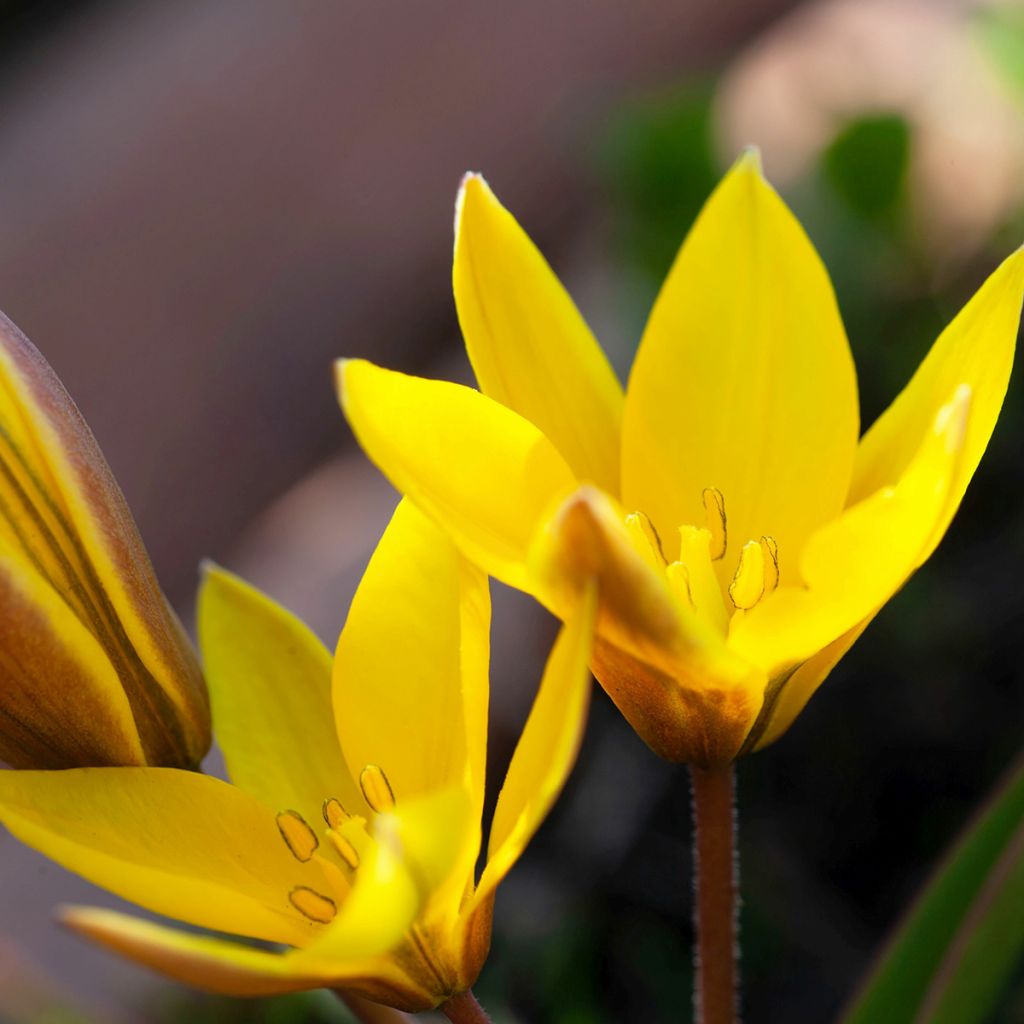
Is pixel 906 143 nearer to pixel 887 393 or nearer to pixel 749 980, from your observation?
pixel 887 393

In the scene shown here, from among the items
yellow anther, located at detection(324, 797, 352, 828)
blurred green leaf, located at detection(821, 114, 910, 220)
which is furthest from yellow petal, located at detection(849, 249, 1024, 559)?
blurred green leaf, located at detection(821, 114, 910, 220)

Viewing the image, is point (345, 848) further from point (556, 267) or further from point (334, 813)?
point (556, 267)

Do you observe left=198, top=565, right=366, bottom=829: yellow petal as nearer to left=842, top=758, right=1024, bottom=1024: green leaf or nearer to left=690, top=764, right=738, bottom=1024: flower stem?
left=690, top=764, right=738, bottom=1024: flower stem

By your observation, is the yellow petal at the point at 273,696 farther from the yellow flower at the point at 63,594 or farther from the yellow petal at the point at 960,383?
the yellow petal at the point at 960,383

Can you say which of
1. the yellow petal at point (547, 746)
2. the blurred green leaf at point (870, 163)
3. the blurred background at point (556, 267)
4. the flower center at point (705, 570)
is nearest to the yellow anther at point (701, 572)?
the flower center at point (705, 570)

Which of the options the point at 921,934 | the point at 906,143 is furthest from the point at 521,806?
the point at 906,143

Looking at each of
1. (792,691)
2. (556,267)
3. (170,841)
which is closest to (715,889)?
(792,691)
